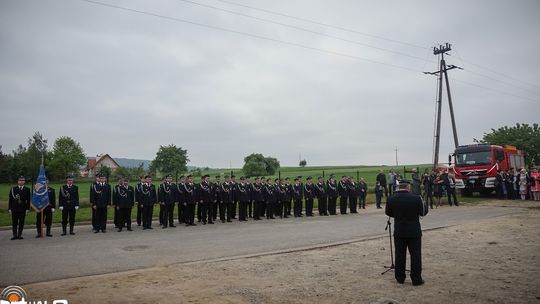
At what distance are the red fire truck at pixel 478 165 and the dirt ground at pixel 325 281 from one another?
55.0 feet

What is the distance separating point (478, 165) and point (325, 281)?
22.2 metres

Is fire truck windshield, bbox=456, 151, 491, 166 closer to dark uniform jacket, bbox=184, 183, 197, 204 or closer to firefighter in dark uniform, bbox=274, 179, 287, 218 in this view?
firefighter in dark uniform, bbox=274, 179, 287, 218

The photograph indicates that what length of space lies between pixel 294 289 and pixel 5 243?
30.3 feet

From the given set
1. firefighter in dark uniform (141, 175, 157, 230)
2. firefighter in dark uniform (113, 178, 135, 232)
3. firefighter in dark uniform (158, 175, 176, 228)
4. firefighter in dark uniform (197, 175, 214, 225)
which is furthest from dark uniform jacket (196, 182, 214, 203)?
firefighter in dark uniform (113, 178, 135, 232)

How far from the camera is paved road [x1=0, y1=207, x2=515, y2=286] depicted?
7.50 metres

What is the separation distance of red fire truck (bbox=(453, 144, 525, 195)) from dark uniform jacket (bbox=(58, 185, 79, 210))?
23485mm

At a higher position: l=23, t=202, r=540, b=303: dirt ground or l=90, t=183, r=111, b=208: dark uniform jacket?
l=90, t=183, r=111, b=208: dark uniform jacket

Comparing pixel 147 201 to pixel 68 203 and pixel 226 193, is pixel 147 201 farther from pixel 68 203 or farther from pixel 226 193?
pixel 226 193

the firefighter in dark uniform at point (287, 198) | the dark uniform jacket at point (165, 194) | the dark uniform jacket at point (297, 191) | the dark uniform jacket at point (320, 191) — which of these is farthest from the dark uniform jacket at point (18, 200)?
the dark uniform jacket at point (320, 191)

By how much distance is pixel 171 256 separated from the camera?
28.2 ft

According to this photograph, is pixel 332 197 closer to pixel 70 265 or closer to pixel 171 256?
pixel 171 256

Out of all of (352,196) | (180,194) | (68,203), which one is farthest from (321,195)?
(68,203)

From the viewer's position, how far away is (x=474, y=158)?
974 inches

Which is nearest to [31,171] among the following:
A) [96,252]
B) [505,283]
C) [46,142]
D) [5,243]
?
[46,142]
